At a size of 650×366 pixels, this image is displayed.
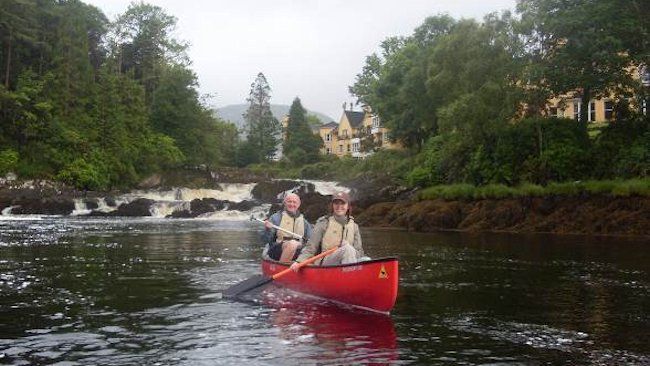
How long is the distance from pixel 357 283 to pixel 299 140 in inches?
3248

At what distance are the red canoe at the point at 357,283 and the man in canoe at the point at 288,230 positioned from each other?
1.15 meters

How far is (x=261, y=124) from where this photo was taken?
355 feet

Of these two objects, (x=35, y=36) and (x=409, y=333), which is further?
(x=35, y=36)

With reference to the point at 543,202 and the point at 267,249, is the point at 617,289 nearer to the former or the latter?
the point at 267,249

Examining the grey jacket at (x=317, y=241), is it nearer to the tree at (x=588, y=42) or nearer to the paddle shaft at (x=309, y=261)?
the paddle shaft at (x=309, y=261)

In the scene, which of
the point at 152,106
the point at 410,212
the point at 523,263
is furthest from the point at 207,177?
the point at 523,263

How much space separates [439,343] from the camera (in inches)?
333

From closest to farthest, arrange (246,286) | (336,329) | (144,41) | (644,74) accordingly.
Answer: (336,329) → (246,286) → (644,74) → (144,41)

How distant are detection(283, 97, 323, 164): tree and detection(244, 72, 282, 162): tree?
5965 mm

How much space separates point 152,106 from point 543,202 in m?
55.0

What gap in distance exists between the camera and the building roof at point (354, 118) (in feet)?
356

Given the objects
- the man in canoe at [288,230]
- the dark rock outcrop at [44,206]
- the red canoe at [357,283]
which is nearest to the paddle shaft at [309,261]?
the red canoe at [357,283]

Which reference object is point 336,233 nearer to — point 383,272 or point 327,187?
point 383,272

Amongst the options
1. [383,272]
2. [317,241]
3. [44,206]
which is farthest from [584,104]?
[44,206]
